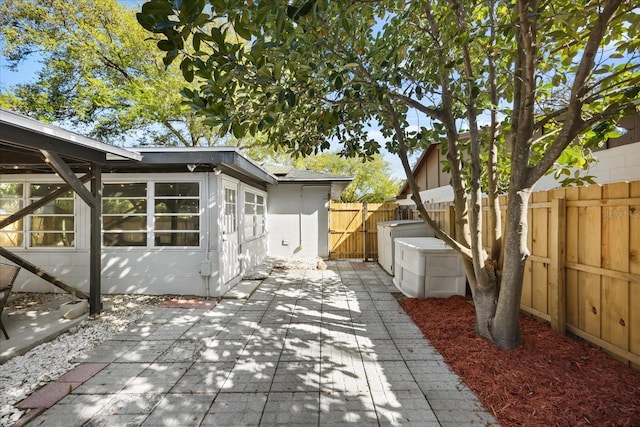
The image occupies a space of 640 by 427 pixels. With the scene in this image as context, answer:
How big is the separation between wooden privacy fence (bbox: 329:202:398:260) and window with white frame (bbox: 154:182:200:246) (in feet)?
17.5

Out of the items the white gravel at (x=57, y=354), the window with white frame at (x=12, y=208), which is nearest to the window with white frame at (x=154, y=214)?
the white gravel at (x=57, y=354)

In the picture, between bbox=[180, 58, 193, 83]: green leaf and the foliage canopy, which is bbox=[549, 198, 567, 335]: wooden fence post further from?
bbox=[180, 58, 193, 83]: green leaf

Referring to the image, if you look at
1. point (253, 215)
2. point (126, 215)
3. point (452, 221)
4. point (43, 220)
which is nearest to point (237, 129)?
point (126, 215)

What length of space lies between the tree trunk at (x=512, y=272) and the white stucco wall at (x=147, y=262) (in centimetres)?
446

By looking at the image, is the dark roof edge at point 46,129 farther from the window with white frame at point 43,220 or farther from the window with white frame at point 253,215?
the window with white frame at point 253,215

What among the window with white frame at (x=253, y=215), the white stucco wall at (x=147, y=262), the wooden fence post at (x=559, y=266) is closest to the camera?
the wooden fence post at (x=559, y=266)

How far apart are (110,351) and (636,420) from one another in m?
4.76

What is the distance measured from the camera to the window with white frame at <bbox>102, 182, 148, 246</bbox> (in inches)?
226

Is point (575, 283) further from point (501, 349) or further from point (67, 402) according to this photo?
point (67, 402)

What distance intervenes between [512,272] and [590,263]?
77cm

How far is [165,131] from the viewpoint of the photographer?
15.1 meters

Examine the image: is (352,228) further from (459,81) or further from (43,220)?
(43,220)

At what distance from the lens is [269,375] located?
9.52 ft

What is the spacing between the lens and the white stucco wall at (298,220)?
10391 millimetres
